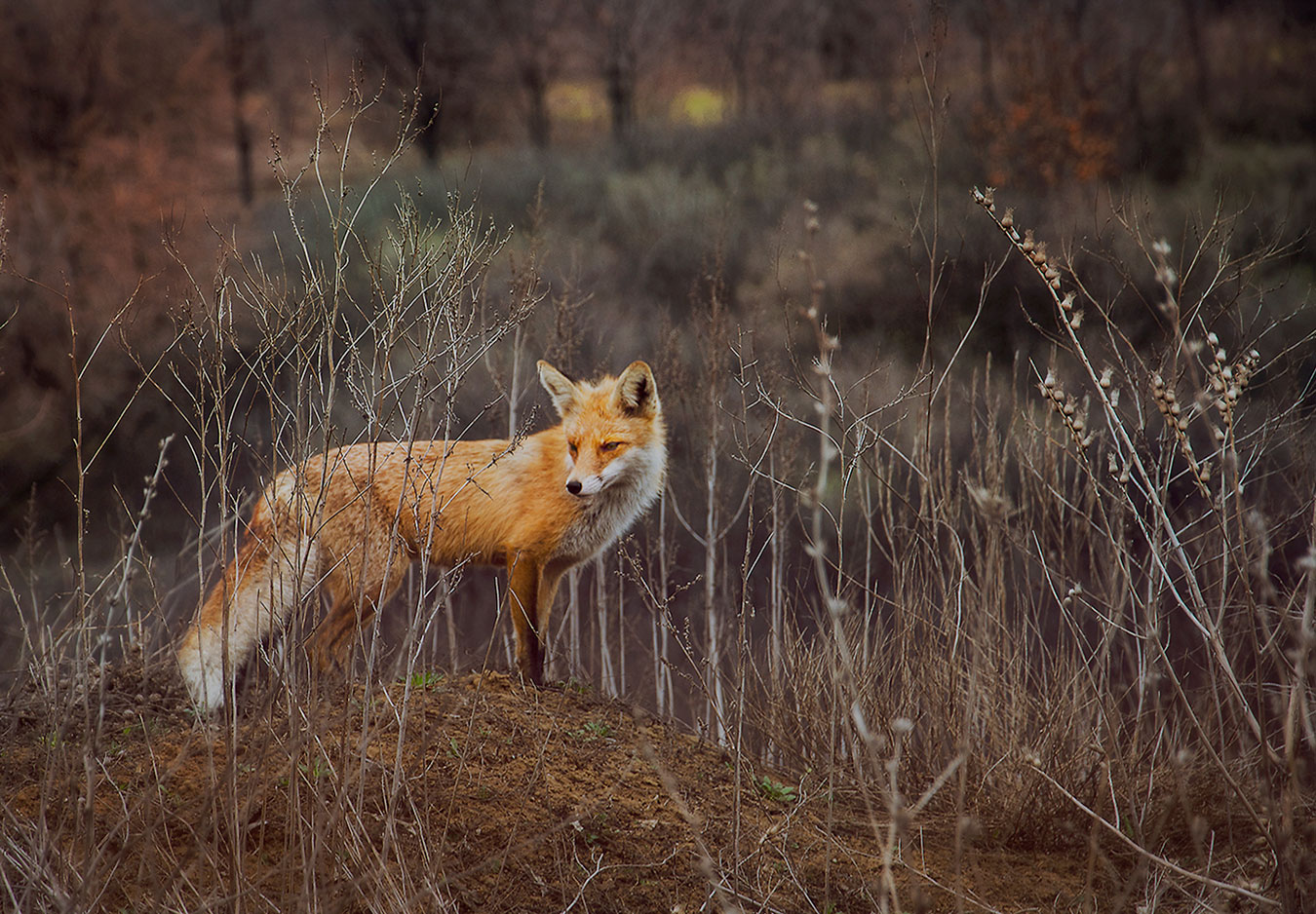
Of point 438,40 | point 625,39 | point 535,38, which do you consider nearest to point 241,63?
point 438,40

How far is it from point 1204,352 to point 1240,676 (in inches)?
67.0

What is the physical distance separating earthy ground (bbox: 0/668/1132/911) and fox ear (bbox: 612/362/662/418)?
1247mm

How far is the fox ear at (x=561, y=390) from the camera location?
4.06 metres

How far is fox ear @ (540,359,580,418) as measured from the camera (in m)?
4.06

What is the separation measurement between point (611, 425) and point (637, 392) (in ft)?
0.61

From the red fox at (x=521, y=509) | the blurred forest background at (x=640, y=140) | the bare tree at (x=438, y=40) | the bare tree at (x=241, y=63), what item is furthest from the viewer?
the bare tree at (x=438, y=40)

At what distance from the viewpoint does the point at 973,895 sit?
294 cm

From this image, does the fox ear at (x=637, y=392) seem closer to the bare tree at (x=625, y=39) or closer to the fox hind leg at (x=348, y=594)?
the fox hind leg at (x=348, y=594)

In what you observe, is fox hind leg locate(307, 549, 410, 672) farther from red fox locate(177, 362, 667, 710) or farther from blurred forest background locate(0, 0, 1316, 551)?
blurred forest background locate(0, 0, 1316, 551)

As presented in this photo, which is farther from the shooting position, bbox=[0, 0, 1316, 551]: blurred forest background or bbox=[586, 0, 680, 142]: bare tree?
bbox=[586, 0, 680, 142]: bare tree

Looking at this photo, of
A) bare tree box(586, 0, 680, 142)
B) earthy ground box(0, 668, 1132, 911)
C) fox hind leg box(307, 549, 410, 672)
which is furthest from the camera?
bare tree box(586, 0, 680, 142)

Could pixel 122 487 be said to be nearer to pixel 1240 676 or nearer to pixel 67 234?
pixel 67 234

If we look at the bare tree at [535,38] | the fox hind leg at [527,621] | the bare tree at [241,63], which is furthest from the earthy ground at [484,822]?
the bare tree at [535,38]

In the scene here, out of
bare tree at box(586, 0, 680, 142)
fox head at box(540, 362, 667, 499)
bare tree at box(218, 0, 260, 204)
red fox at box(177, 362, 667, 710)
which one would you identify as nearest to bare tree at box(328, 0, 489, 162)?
bare tree at box(218, 0, 260, 204)
